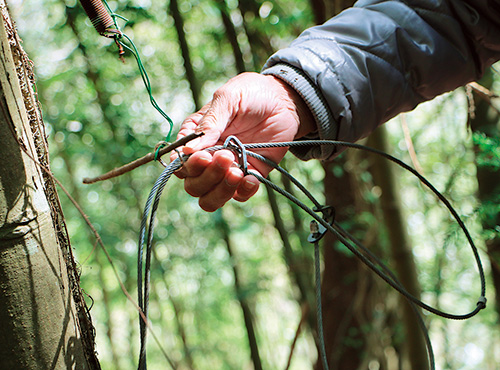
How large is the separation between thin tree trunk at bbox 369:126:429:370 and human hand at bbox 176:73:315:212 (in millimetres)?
756

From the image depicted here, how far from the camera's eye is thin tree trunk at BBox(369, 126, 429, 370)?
5.39ft

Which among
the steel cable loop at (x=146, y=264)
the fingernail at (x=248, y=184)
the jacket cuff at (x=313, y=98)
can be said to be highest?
the jacket cuff at (x=313, y=98)

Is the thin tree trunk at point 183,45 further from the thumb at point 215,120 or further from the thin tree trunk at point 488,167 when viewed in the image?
the thumb at point 215,120

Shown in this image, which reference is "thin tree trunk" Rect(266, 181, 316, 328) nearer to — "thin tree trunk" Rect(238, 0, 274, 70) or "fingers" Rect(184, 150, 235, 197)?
"thin tree trunk" Rect(238, 0, 274, 70)

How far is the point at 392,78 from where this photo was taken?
1.07 meters

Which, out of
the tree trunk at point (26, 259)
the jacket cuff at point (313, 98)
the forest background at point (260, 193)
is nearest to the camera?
the tree trunk at point (26, 259)

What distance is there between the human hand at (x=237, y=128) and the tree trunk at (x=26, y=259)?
0.26m

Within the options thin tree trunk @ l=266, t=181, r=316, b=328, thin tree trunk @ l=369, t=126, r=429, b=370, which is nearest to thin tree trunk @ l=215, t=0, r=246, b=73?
thin tree trunk @ l=266, t=181, r=316, b=328

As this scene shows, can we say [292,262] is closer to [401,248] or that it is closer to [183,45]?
[401,248]

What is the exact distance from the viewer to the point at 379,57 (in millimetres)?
1051

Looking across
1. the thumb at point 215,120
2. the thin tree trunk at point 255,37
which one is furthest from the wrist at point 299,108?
the thin tree trunk at point 255,37

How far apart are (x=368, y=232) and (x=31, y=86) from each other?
207 centimetres

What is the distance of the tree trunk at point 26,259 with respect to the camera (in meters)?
0.55

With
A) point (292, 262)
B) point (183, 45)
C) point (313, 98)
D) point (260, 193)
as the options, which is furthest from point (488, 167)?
point (260, 193)
